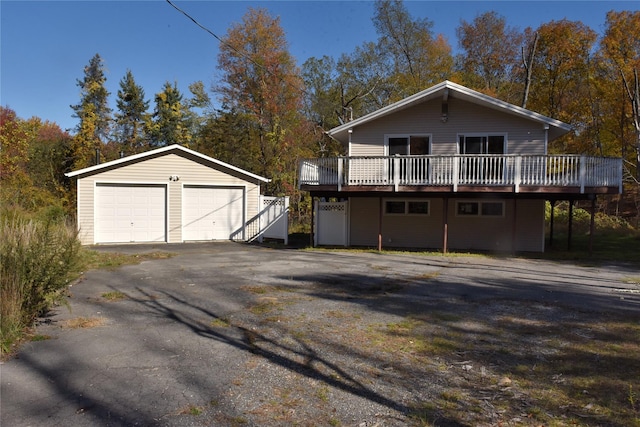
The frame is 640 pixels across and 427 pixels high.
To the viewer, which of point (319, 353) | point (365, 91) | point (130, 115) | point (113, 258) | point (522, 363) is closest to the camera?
point (522, 363)

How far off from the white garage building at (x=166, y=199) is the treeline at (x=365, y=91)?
6331 mm

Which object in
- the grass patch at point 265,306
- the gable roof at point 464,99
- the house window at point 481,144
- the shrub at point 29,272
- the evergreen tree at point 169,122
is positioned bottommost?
the grass patch at point 265,306

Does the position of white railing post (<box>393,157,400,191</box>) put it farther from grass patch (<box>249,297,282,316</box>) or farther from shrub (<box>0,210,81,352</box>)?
shrub (<box>0,210,81,352</box>)

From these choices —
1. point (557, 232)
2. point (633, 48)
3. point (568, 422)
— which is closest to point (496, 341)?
point (568, 422)

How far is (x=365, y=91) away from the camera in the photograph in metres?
32.5

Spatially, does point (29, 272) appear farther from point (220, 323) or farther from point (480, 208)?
point (480, 208)

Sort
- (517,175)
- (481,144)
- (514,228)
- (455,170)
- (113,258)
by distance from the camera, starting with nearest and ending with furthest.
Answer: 1. (113,258)
2. (517,175)
3. (455,170)
4. (514,228)
5. (481,144)

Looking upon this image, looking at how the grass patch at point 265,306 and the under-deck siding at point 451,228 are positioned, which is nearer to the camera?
the grass patch at point 265,306

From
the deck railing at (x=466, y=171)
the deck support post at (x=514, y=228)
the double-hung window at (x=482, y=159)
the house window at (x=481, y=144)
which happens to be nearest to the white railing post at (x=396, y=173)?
the deck railing at (x=466, y=171)

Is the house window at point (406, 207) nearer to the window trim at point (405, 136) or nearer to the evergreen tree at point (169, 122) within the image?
the window trim at point (405, 136)

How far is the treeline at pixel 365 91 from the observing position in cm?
2481

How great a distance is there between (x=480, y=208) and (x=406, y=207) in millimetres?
2914

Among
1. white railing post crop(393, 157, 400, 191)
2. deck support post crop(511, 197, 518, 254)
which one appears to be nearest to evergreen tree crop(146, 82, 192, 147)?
white railing post crop(393, 157, 400, 191)

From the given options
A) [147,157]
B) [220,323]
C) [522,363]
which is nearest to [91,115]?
[147,157]
